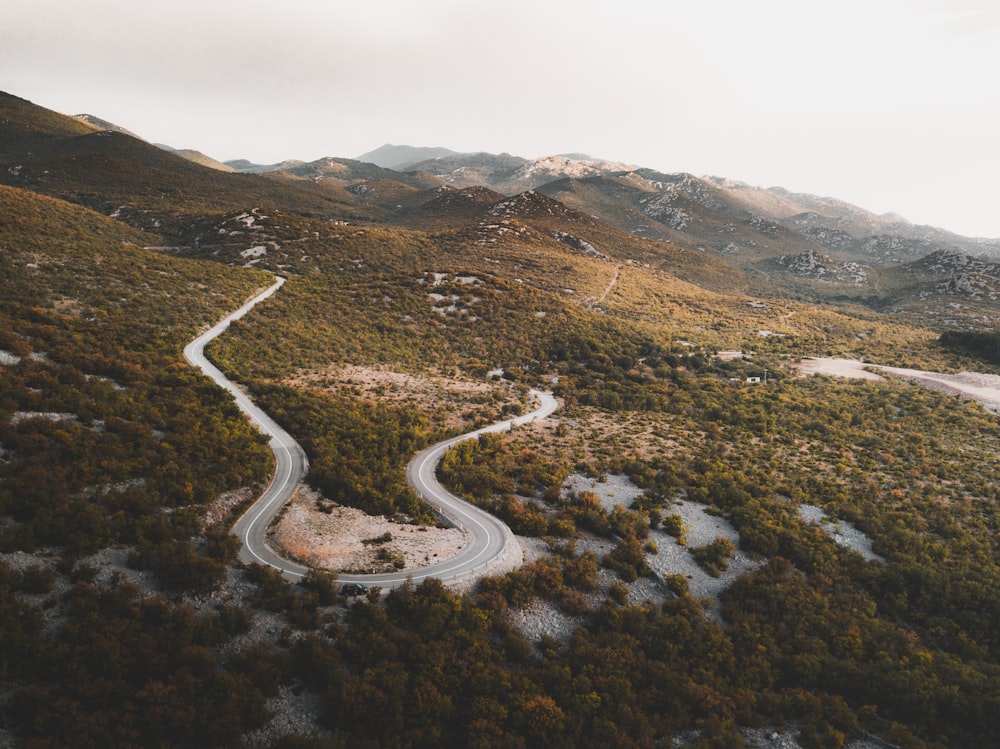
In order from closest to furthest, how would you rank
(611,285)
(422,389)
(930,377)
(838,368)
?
(422,389) < (930,377) < (838,368) < (611,285)

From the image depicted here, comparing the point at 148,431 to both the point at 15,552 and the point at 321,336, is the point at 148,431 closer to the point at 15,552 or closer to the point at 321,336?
the point at 15,552

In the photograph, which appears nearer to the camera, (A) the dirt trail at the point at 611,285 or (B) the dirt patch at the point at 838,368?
(B) the dirt patch at the point at 838,368

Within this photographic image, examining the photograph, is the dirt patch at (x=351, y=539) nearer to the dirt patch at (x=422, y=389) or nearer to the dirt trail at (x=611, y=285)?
the dirt patch at (x=422, y=389)

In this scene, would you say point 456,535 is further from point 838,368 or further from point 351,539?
point 838,368

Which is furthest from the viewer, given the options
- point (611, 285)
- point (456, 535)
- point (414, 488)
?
point (611, 285)

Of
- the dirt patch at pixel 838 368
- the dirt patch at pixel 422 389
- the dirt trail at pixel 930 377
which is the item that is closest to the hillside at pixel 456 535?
the dirt patch at pixel 422 389

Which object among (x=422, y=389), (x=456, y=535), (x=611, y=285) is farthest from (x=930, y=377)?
(x=456, y=535)

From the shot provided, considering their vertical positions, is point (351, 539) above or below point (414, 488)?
above
